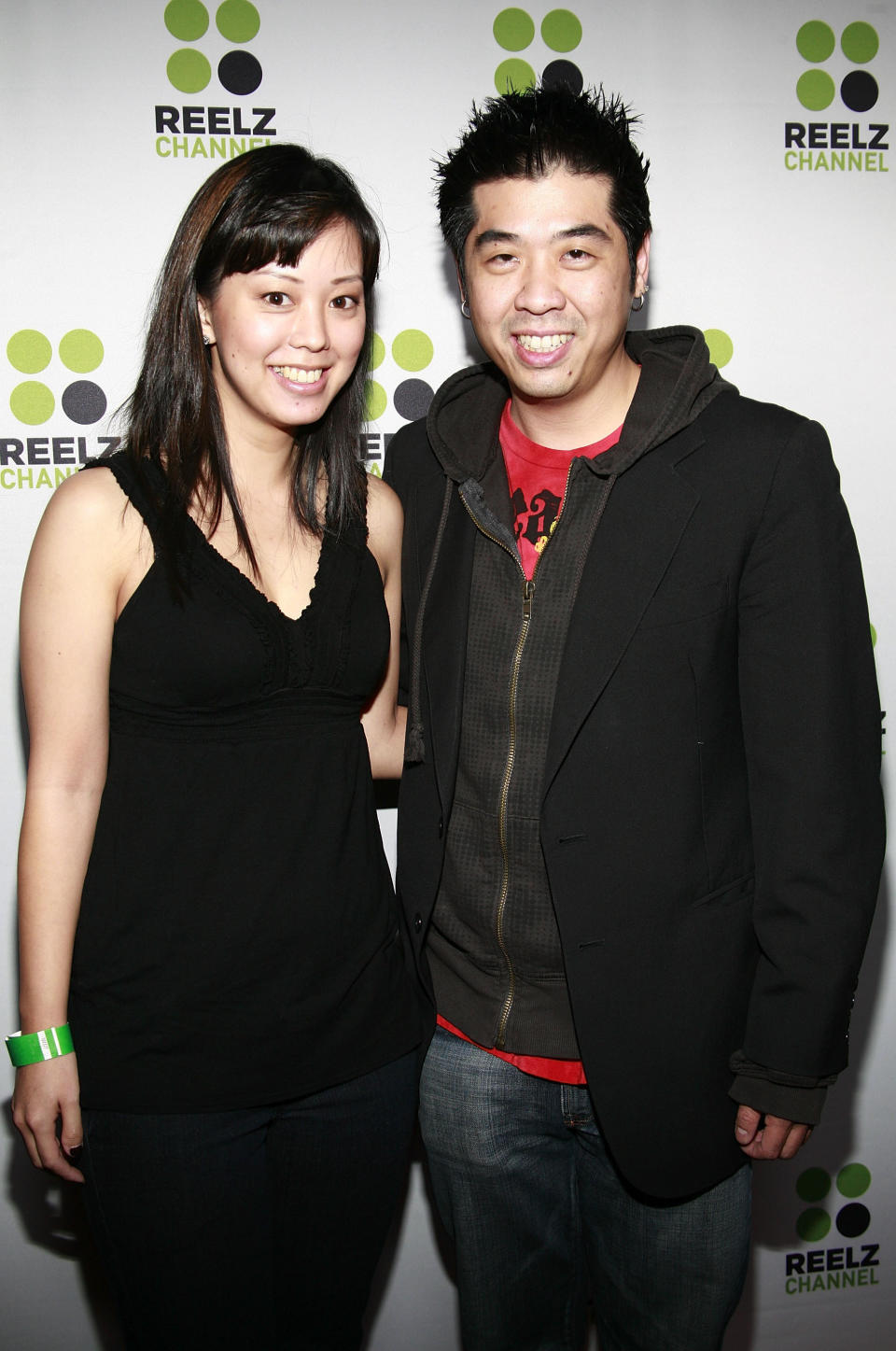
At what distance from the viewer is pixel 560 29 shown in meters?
2.13

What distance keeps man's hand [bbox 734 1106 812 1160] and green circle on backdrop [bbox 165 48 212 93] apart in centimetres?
192

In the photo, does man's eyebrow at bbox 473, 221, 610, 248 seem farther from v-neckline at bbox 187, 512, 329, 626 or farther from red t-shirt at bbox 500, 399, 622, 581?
v-neckline at bbox 187, 512, 329, 626

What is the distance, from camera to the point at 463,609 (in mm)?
1674

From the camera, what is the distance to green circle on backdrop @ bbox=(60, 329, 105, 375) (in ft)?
6.77

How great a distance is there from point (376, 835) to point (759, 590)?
2.14 ft

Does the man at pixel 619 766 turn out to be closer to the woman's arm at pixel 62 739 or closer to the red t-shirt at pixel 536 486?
the red t-shirt at pixel 536 486

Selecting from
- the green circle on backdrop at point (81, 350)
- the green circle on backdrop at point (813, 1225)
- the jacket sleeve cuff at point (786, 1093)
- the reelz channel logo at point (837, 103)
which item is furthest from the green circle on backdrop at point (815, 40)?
the green circle on backdrop at point (813, 1225)

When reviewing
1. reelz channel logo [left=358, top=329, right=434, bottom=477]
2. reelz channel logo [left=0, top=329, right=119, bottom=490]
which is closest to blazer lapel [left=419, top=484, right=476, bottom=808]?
reelz channel logo [left=358, top=329, right=434, bottom=477]

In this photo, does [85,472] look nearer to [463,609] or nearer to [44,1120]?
[463,609]

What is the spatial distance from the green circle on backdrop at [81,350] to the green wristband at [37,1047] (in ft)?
3.88

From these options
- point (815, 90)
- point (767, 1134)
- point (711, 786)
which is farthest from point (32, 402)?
point (767, 1134)

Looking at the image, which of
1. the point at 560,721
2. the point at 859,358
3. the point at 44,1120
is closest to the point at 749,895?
the point at 560,721

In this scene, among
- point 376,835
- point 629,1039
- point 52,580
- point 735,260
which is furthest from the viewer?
point 735,260

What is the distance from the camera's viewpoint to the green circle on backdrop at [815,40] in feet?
7.22
